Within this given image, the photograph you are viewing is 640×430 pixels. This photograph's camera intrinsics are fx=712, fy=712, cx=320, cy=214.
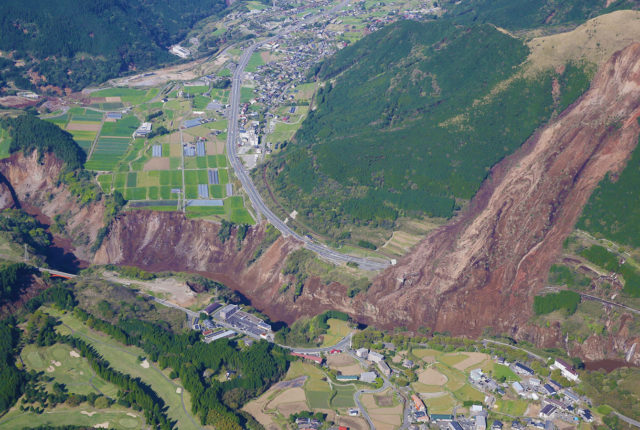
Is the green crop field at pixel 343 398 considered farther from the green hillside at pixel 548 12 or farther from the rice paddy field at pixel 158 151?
the green hillside at pixel 548 12

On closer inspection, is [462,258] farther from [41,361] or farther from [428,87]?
[41,361]

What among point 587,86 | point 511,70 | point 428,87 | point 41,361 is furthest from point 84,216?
point 587,86

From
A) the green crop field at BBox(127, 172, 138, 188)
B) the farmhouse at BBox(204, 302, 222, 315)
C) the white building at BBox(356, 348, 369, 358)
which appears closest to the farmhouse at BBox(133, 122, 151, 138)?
the green crop field at BBox(127, 172, 138, 188)

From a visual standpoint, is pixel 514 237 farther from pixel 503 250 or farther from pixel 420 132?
pixel 420 132

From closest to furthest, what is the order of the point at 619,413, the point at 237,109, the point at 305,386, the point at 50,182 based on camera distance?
the point at 619,413 < the point at 305,386 < the point at 50,182 < the point at 237,109

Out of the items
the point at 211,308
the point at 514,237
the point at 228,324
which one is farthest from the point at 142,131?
the point at 514,237

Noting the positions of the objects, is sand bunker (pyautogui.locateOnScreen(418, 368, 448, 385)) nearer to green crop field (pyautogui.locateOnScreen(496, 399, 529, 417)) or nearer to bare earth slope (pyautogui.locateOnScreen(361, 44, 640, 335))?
green crop field (pyautogui.locateOnScreen(496, 399, 529, 417))

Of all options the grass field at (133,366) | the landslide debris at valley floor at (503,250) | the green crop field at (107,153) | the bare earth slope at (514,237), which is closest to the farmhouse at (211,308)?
the landslide debris at valley floor at (503,250)
